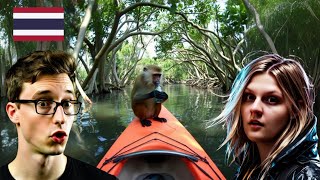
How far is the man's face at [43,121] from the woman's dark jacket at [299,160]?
2.37ft

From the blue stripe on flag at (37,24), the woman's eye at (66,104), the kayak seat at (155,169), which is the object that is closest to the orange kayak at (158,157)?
the kayak seat at (155,169)

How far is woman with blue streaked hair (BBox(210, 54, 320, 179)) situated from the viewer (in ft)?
3.61

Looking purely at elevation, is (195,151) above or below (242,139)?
below

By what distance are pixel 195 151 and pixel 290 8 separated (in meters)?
10.6

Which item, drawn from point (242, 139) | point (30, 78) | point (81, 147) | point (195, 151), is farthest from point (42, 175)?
point (81, 147)

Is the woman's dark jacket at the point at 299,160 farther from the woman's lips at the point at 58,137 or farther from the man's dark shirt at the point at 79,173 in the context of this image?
the woman's lips at the point at 58,137

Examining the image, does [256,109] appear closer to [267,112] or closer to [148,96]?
[267,112]

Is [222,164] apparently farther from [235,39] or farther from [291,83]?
[235,39]

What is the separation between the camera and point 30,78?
1101 mm

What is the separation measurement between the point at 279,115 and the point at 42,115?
2.66 feet

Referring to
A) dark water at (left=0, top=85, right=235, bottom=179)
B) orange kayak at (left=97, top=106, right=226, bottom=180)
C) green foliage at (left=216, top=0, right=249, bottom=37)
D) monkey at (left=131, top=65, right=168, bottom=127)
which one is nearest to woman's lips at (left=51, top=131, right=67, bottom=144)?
orange kayak at (left=97, top=106, right=226, bottom=180)

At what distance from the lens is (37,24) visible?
17.3 feet

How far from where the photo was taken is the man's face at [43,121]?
1.07m

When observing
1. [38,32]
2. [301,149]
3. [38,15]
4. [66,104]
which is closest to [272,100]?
[301,149]
